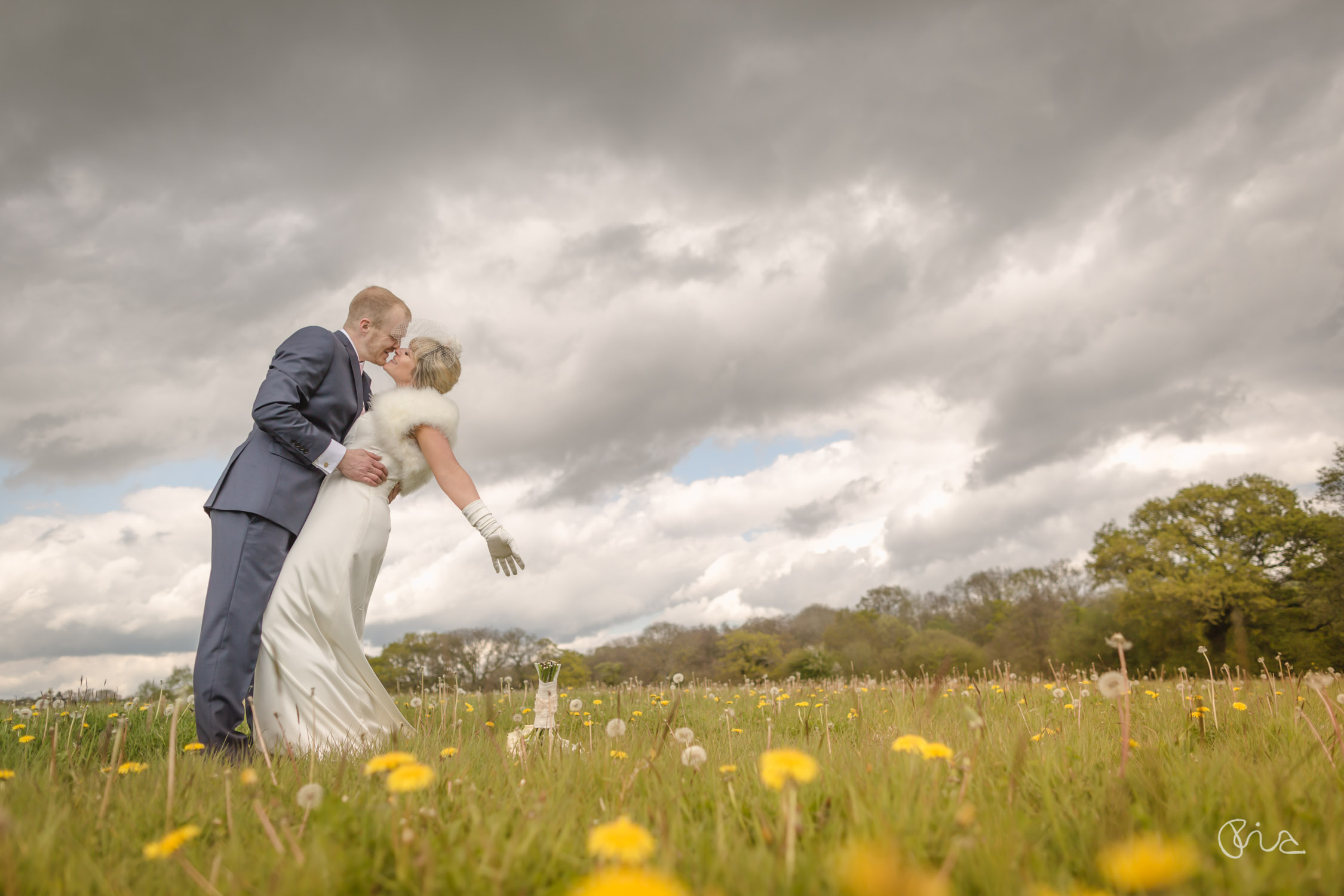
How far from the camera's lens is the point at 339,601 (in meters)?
4.73

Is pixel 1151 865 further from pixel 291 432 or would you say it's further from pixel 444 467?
pixel 291 432

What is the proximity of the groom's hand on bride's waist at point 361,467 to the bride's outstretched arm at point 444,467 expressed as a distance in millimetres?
343

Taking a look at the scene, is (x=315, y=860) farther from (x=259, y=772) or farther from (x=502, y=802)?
(x=259, y=772)

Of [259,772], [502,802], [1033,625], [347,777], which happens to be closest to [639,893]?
[502,802]

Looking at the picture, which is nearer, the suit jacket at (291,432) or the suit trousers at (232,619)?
the suit trousers at (232,619)

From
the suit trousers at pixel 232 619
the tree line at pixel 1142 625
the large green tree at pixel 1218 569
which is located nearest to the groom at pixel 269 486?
the suit trousers at pixel 232 619

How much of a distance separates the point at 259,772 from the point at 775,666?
155 ft

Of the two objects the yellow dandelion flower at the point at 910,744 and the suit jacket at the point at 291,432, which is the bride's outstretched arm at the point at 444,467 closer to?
the suit jacket at the point at 291,432

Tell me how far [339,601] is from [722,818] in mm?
3595

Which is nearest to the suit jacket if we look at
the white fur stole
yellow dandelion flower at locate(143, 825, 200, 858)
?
the white fur stole

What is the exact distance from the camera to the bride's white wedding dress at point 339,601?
4.46 metres

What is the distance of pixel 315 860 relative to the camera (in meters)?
1.62

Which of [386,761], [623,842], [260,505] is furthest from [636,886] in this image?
[260,505]

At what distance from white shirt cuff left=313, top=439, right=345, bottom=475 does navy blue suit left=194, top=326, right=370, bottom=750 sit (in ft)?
0.11
